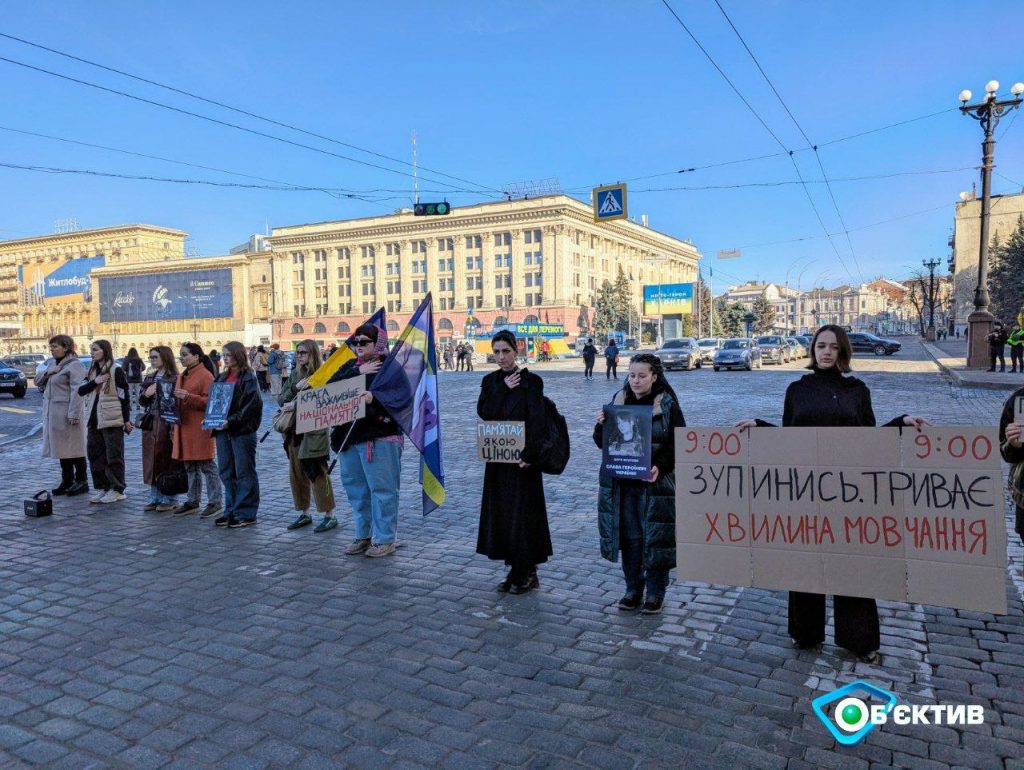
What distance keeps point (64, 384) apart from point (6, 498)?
5.46 feet

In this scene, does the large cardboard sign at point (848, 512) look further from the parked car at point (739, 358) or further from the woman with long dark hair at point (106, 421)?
the parked car at point (739, 358)

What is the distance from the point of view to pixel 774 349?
1542 inches

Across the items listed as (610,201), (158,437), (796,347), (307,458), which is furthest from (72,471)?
(796,347)


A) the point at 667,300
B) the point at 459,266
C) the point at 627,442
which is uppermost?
the point at 459,266

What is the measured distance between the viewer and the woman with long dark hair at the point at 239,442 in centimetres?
729

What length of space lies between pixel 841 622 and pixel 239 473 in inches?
225

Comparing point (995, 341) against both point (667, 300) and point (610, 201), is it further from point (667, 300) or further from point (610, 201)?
point (667, 300)

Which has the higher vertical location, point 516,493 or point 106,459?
point 516,493

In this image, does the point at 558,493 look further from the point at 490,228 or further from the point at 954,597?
the point at 490,228

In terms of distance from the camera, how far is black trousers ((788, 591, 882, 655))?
400 cm

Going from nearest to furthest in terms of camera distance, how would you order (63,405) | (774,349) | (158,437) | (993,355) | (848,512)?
(848,512)
(158,437)
(63,405)
(993,355)
(774,349)

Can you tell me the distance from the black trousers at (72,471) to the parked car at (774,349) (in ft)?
111

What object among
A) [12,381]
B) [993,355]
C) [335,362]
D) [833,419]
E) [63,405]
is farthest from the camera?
[12,381]

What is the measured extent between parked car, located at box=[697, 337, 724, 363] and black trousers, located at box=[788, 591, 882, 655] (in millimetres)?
35797
